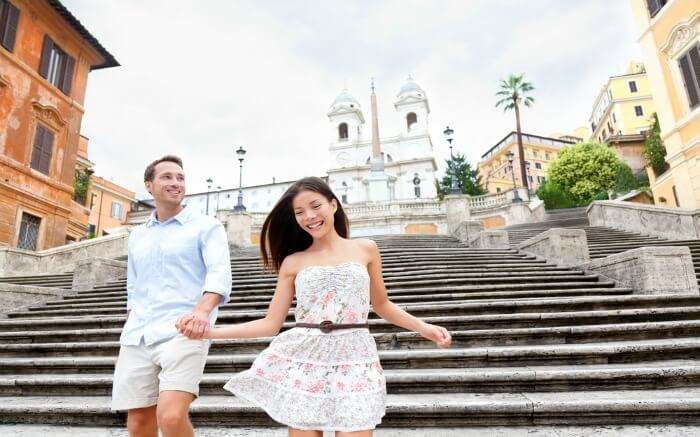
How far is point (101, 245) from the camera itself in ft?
50.3

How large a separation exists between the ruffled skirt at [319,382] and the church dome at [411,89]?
61.9 metres

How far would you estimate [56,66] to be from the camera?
19.0 meters

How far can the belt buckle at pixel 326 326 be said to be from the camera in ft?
5.94

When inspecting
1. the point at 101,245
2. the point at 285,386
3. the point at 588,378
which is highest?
the point at 101,245

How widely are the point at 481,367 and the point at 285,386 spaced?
3.07 m

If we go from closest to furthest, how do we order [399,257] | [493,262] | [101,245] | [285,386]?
[285,386] → [493,262] → [399,257] → [101,245]

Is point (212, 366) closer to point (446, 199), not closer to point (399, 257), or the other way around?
point (399, 257)

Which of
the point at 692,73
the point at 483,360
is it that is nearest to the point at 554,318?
the point at 483,360

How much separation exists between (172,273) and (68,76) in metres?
22.4

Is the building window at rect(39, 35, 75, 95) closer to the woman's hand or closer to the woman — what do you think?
the woman

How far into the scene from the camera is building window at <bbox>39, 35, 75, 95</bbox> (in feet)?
59.4

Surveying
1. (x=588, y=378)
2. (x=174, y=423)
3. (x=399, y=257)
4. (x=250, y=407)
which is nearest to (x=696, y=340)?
(x=588, y=378)

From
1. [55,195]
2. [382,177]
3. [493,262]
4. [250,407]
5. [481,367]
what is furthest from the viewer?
[382,177]

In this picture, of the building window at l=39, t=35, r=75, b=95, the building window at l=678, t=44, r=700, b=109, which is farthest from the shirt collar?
the building window at l=39, t=35, r=75, b=95
